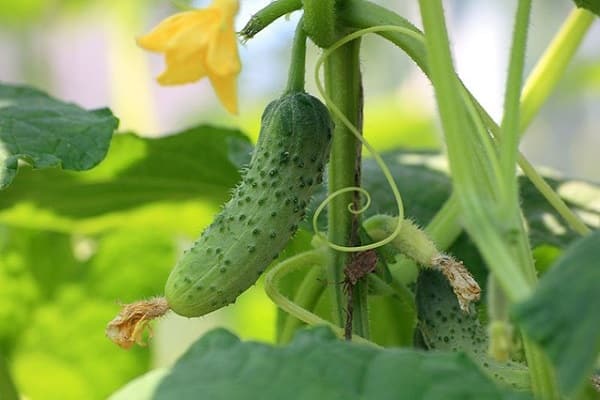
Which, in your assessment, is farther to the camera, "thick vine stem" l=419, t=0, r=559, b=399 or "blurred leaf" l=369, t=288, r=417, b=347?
"blurred leaf" l=369, t=288, r=417, b=347

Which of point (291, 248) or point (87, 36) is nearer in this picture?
point (291, 248)

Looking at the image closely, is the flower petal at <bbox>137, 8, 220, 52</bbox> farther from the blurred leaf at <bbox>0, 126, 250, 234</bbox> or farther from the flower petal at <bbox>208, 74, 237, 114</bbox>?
the blurred leaf at <bbox>0, 126, 250, 234</bbox>

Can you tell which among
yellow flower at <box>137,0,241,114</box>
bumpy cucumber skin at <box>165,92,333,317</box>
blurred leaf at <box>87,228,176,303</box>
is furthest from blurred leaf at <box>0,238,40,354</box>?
bumpy cucumber skin at <box>165,92,333,317</box>


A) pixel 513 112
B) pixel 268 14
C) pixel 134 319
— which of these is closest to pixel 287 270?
pixel 134 319

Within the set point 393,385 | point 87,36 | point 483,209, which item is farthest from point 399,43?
point 87,36

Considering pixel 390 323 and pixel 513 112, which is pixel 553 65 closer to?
pixel 390 323

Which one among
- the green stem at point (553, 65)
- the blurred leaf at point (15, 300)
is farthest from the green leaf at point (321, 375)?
the blurred leaf at point (15, 300)

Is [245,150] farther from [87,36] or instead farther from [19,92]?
[87,36]
